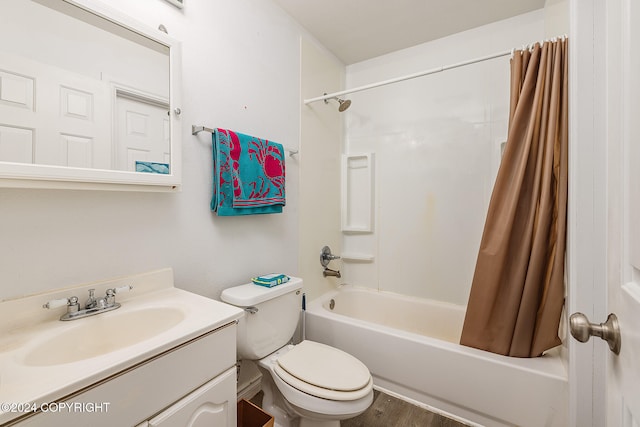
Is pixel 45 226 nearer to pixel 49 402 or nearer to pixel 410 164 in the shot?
pixel 49 402

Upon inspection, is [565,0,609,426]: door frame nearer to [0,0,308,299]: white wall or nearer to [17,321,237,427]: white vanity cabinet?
[17,321,237,427]: white vanity cabinet

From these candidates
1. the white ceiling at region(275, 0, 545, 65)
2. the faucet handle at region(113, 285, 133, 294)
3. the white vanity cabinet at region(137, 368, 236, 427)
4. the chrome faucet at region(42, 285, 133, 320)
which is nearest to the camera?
the white vanity cabinet at region(137, 368, 236, 427)

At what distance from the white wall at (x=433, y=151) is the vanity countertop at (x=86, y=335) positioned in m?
1.59

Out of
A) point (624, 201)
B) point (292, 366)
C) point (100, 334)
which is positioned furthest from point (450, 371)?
point (100, 334)

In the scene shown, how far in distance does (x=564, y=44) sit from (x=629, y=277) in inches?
56.5

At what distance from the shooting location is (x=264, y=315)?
1.33 m

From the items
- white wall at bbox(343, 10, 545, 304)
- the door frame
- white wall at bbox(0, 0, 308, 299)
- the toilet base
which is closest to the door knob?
the door frame

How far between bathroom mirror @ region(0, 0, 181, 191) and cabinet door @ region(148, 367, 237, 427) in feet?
2.51

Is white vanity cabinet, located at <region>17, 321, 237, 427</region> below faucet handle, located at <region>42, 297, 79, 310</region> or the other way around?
below

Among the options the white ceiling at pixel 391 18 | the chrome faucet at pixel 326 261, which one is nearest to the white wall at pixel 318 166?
the chrome faucet at pixel 326 261

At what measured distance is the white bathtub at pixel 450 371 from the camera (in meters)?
1.23

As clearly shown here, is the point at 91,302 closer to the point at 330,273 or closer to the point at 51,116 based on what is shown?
the point at 51,116

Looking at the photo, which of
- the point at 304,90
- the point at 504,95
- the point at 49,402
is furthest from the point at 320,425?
the point at 504,95

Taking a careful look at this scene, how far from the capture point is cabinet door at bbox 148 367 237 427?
0.76 metres
